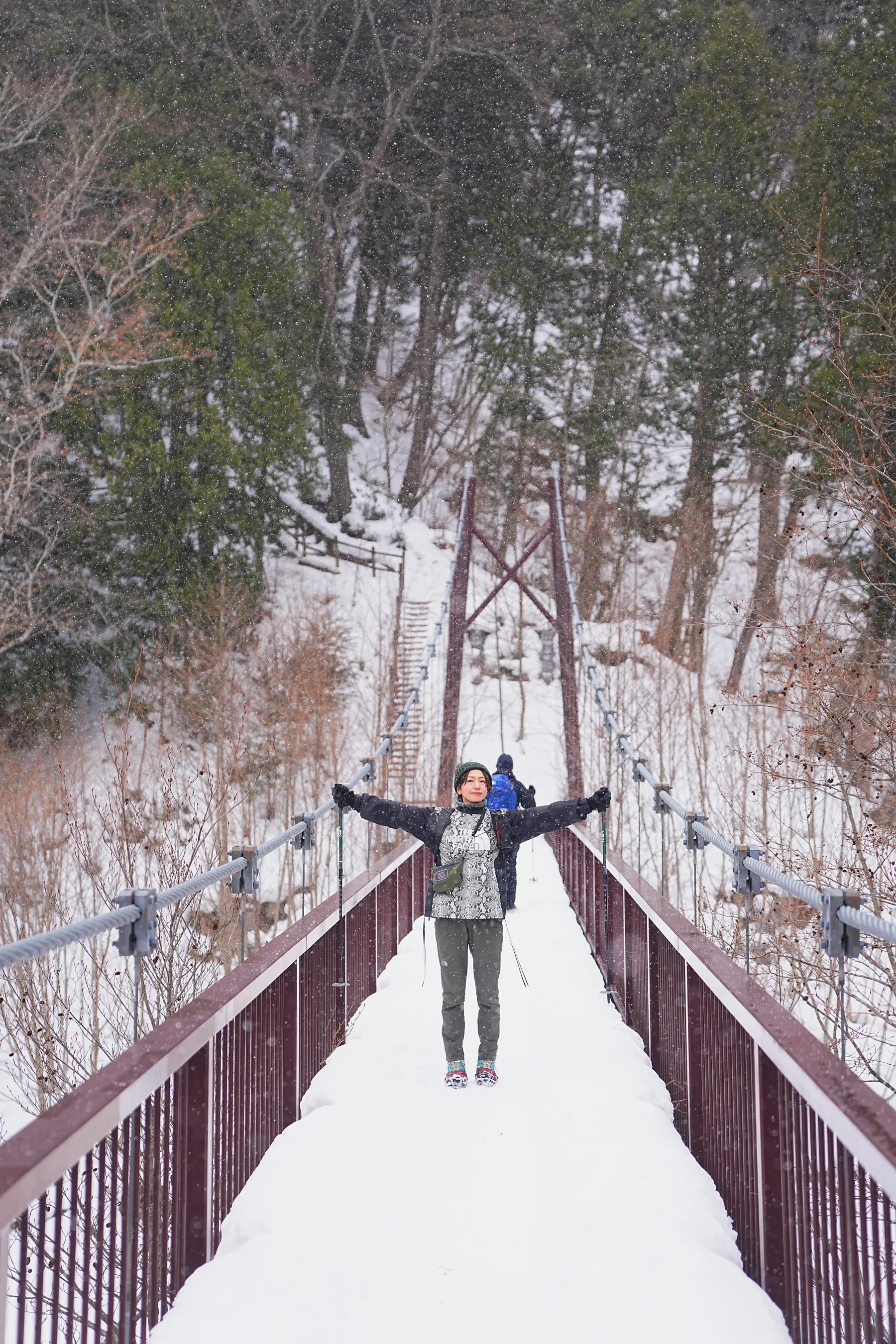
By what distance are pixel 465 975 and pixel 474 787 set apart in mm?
517

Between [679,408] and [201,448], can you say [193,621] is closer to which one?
[201,448]

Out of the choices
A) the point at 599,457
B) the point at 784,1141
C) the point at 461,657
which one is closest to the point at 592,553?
the point at 599,457

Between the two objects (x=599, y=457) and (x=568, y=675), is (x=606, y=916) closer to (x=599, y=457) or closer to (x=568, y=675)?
(x=568, y=675)

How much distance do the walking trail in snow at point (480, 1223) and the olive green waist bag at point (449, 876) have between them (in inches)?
20.9

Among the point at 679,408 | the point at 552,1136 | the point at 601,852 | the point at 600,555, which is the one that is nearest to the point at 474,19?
the point at 679,408

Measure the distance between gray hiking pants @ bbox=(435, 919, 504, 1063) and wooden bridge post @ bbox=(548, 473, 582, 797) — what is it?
9544 mm

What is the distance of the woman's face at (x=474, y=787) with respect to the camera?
9.43 feet

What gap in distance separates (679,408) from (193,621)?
10.0 m

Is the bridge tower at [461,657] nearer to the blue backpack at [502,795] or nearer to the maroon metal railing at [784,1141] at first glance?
the blue backpack at [502,795]

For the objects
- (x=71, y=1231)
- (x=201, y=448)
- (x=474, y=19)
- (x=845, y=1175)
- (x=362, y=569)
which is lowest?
(x=71, y=1231)

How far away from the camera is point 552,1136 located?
2455 millimetres

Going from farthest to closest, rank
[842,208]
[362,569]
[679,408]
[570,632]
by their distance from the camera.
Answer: [362,569]
[679,408]
[842,208]
[570,632]

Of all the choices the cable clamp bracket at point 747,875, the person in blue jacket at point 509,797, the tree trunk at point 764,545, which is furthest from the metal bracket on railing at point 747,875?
the tree trunk at point 764,545

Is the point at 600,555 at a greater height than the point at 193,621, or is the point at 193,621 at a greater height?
the point at 600,555
